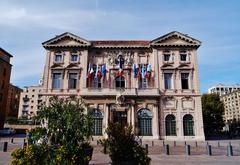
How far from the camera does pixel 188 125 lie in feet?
98.3

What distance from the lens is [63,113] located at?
391 inches

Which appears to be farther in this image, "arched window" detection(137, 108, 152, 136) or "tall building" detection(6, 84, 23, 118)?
"tall building" detection(6, 84, 23, 118)

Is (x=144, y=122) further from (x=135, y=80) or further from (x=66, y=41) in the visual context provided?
(x=66, y=41)

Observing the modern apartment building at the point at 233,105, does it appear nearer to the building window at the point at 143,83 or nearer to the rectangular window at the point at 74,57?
the building window at the point at 143,83

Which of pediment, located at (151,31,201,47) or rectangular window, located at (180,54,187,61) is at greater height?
pediment, located at (151,31,201,47)

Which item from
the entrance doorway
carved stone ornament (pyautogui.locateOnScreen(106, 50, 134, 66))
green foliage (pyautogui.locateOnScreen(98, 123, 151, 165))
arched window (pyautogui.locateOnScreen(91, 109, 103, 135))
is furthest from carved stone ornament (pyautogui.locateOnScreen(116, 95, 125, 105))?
green foliage (pyautogui.locateOnScreen(98, 123, 151, 165))

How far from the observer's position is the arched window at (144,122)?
2958cm

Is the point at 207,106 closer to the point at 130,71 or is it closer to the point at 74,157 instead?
the point at 130,71

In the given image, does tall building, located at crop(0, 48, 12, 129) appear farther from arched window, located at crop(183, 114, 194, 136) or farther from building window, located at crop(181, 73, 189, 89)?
arched window, located at crop(183, 114, 194, 136)

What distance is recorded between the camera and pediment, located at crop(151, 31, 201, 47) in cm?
3221

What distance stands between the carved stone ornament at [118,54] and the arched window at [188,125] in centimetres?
1106

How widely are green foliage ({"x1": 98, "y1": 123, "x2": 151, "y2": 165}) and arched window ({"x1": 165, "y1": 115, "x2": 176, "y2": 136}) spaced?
21.0 meters

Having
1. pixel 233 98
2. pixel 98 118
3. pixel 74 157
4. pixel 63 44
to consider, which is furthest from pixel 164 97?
pixel 233 98

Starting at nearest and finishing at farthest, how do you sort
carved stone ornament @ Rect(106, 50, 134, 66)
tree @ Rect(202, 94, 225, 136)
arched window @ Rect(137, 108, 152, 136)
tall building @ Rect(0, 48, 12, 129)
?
1. arched window @ Rect(137, 108, 152, 136)
2. carved stone ornament @ Rect(106, 50, 134, 66)
3. tall building @ Rect(0, 48, 12, 129)
4. tree @ Rect(202, 94, 225, 136)
